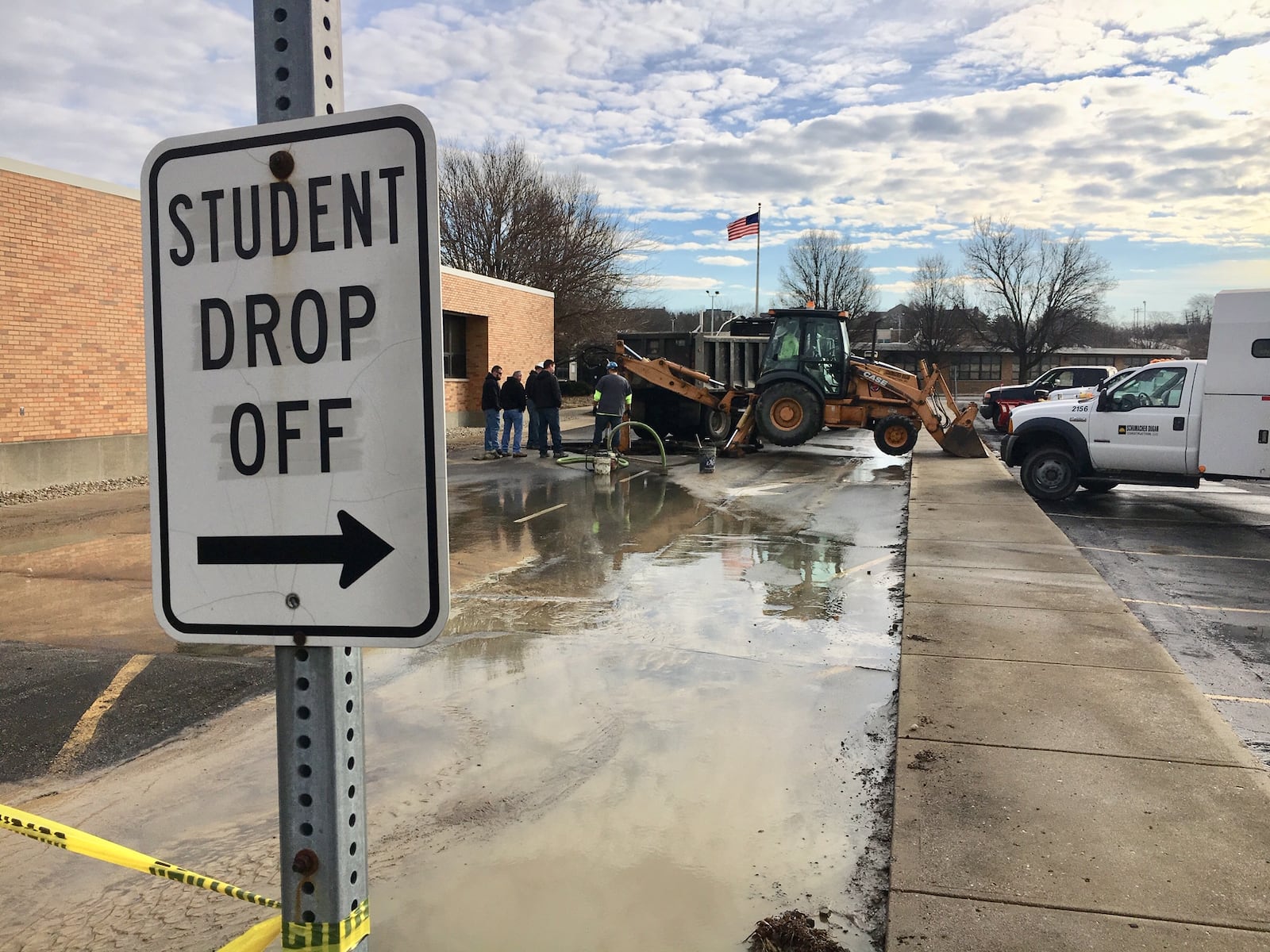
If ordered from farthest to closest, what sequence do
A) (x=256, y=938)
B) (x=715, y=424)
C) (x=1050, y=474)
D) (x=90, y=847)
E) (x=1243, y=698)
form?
(x=715, y=424) < (x=1050, y=474) < (x=1243, y=698) < (x=90, y=847) < (x=256, y=938)

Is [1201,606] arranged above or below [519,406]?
below

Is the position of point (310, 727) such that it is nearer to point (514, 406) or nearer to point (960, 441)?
point (514, 406)

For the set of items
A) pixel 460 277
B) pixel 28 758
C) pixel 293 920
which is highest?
pixel 460 277

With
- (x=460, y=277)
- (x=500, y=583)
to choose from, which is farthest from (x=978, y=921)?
(x=460, y=277)

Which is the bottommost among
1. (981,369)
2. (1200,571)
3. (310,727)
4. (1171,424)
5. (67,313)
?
(1200,571)

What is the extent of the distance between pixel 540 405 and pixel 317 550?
60.7 ft

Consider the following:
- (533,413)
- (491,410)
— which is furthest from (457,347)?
(491,410)

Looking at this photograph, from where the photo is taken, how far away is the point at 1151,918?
3.22 m

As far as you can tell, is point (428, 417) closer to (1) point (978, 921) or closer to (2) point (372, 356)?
(2) point (372, 356)

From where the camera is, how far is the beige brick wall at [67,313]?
14.1m

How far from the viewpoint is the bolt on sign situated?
4.91 ft

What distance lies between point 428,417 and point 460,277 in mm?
27127

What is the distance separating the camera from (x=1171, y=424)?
13.0 metres

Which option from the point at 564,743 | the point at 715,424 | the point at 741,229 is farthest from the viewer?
the point at 741,229
